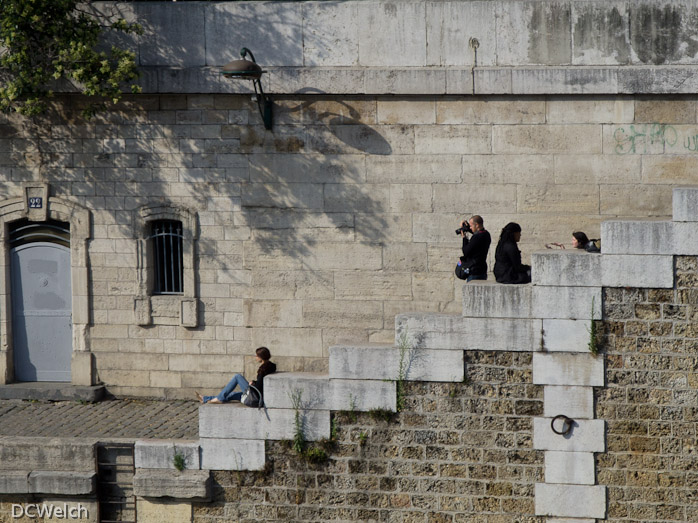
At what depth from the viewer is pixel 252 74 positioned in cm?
1090

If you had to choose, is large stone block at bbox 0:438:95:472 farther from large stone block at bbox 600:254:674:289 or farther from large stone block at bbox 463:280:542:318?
large stone block at bbox 600:254:674:289

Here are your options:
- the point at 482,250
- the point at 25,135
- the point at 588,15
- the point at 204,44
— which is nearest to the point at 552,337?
the point at 482,250

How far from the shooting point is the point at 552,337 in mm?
9594

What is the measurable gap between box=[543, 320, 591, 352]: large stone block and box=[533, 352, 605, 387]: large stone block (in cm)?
7

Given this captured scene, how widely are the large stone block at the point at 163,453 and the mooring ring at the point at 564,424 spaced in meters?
3.40

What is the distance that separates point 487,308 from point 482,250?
4.22 ft

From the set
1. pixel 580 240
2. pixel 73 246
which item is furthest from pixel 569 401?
pixel 73 246

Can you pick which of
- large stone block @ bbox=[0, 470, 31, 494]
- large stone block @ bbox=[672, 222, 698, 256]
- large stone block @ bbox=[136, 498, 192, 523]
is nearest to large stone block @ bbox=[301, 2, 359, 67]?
large stone block @ bbox=[672, 222, 698, 256]

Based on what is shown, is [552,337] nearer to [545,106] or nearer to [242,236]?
[545,106]

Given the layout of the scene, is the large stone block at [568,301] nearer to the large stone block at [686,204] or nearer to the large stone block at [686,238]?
the large stone block at [686,238]

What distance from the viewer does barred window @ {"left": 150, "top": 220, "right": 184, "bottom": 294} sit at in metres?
12.4

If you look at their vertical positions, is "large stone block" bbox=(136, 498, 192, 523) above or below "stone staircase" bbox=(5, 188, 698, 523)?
below

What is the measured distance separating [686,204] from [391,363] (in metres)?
3.00

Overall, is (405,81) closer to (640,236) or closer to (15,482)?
(640,236)
